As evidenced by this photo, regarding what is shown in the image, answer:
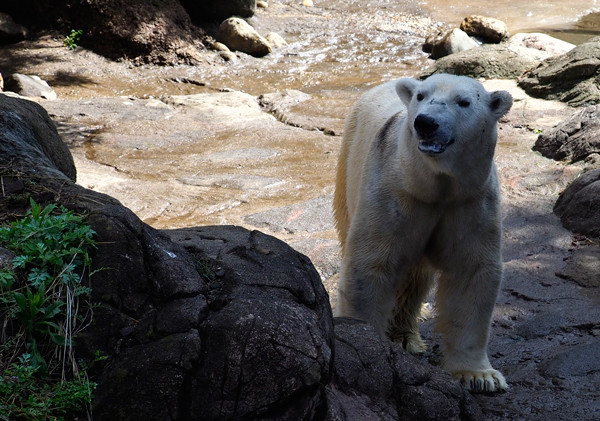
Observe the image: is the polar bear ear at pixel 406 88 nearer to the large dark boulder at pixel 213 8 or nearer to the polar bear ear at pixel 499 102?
the polar bear ear at pixel 499 102

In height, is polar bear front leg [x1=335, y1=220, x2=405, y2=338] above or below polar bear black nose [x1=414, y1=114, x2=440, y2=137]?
below

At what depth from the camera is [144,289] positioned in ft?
8.61

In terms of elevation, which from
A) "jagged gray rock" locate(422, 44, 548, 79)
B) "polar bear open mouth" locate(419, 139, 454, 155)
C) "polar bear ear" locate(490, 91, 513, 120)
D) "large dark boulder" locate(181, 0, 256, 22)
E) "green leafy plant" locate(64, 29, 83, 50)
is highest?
"polar bear ear" locate(490, 91, 513, 120)

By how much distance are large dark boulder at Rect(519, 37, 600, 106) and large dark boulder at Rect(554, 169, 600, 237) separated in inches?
132

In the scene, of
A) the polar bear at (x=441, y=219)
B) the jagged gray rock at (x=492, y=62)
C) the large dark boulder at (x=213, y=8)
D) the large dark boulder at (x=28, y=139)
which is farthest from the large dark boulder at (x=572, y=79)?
the large dark boulder at (x=28, y=139)

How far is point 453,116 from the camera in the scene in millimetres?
3650

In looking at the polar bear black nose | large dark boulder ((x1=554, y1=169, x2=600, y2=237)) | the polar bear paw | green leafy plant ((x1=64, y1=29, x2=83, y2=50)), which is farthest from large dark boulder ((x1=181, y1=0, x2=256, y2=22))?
the polar bear paw

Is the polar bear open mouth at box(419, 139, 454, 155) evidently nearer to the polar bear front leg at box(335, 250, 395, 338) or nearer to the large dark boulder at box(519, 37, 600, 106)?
the polar bear front leg at box(335, 250, 395, 338)

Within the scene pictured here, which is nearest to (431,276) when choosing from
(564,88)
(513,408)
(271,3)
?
(513,408)

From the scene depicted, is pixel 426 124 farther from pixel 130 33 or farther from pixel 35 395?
pixel 130 33

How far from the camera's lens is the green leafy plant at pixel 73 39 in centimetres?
1277

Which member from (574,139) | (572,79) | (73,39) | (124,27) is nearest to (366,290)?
(574,139)

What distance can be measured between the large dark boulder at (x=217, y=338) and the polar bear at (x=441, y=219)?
72cm

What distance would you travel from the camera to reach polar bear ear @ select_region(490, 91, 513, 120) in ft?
12.6
